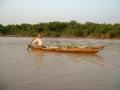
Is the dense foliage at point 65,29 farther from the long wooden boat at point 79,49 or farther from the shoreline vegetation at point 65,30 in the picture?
the long wooden boat at point 79,49

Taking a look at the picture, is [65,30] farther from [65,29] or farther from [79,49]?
[79,49]

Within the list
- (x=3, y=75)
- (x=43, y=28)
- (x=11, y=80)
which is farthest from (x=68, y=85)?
(x=43, y=28)

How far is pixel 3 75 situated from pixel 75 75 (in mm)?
1074

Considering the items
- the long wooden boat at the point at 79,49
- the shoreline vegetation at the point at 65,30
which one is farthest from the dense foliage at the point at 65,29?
the long wooden boat at the point at 79,49

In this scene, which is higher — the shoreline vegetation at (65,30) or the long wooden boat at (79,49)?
the shoreline vegetation at (65,30)

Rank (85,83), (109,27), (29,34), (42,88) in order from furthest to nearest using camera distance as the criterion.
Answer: (29,34) → (109,27) → (85,83) → (42,88)

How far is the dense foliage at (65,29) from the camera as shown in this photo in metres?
21.4

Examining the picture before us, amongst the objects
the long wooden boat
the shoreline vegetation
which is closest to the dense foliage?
the shoreline vegetation

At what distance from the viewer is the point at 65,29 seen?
23953mm

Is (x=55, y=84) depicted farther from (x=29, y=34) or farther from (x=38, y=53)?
(x=29, y=34)

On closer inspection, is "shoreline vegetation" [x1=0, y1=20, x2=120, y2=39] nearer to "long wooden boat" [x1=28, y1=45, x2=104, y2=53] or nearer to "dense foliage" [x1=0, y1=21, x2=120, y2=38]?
"dense foliage" [x1=0, y1=21, x2=120, y2=38]

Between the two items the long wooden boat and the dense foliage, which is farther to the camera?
the dense foliage

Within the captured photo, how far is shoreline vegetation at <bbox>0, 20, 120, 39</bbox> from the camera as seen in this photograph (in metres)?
21.4

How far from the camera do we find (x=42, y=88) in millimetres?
3818
